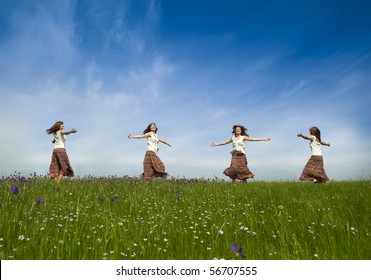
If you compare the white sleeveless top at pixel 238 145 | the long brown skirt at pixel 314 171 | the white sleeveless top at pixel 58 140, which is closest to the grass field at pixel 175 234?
the white sleeveless top at pixel 58 140

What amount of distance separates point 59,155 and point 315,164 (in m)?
11.5

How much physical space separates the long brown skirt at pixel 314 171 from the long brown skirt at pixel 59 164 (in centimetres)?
1072

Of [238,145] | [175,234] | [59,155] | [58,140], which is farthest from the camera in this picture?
[238,145]

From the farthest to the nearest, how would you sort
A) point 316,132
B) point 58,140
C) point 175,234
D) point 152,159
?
point 316,132, point 152,159, point 58,140, point 175,234

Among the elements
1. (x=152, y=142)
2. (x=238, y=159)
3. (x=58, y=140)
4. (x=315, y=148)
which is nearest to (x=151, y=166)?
(x=152, y=142)

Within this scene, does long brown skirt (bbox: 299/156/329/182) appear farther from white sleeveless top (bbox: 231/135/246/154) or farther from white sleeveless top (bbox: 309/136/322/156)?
white sleeveless top (bbox: 231/135/246/154)

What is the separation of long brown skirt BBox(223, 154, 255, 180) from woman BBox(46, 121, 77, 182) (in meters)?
6.87

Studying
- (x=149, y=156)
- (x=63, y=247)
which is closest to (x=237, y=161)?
(x=149, y=156)

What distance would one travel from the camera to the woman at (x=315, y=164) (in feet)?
52.3

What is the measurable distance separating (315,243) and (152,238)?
2.42m

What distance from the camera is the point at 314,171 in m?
16.0

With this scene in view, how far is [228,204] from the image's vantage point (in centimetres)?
807

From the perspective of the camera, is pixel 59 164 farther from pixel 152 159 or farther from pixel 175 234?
pixel 175 234

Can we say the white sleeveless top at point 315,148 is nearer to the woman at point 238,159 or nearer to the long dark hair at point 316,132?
the long dark hair at point 316,132
